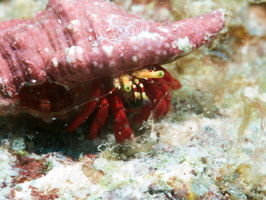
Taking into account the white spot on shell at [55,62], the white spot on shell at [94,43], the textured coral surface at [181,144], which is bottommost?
the textured coral surface at [181,144]

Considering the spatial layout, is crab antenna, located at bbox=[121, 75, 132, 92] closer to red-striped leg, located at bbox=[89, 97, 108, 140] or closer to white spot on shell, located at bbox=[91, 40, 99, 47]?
red-striped leg, located at bbox=[89, 97, 108, 140]

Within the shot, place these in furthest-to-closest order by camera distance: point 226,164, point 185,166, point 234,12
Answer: point 234,12 < point 226,164 < point 185,166

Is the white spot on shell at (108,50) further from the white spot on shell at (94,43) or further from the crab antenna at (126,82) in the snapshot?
the crab antenna at (126,82)

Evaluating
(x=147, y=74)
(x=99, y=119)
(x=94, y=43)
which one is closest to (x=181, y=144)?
(x=147, y=74)

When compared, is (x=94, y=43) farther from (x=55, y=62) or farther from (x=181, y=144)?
(x=181, y=144)

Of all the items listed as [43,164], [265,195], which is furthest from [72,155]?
[265,195]

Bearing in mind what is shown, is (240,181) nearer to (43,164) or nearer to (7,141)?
(43,164)

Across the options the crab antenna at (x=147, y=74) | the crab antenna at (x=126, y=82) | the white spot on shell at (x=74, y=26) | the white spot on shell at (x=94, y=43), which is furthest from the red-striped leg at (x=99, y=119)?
the white spot on shell at (x=74, y=26)
